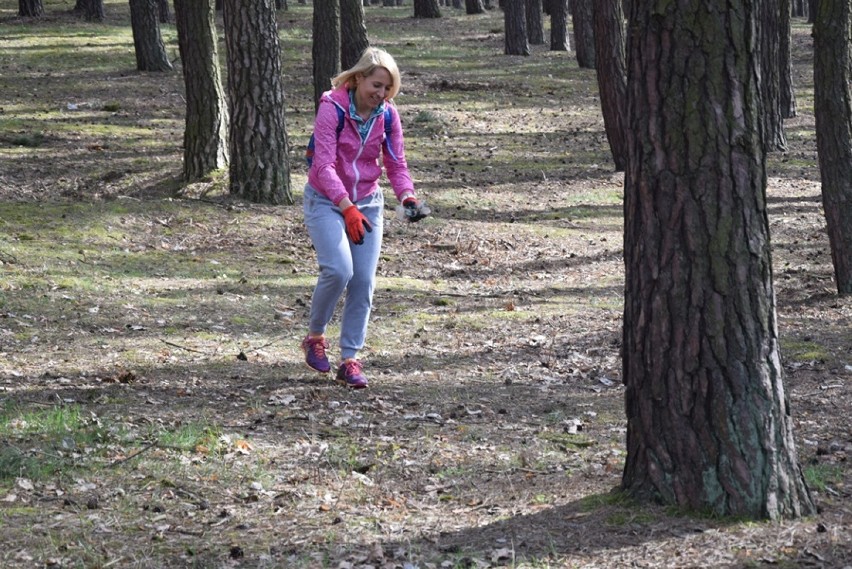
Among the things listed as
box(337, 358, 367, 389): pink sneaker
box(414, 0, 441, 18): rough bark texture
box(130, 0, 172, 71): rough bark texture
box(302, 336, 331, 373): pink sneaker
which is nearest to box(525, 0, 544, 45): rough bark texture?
box(414, 0, 441, 18): rough bark texture

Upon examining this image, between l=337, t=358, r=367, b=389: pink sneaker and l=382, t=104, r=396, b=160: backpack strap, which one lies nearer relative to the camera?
l=382, t=104, r=396, b=160: backpack strap

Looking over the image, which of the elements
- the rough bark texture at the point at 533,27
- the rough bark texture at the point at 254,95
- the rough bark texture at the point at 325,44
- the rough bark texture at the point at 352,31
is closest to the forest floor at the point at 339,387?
the rough bark texture at the point at 254,95

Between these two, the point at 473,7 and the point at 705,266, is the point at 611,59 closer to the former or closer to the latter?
the point at 705,266

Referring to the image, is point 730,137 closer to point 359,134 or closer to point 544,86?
point 359,134

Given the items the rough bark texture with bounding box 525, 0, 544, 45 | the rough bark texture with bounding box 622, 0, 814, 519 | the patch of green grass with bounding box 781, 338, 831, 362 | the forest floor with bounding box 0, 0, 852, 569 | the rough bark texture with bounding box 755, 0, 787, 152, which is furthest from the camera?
the rough bark texture with bounding box 525, 0, 544, 45

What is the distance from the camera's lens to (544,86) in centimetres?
2483

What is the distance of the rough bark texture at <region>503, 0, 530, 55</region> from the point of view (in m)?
28.5

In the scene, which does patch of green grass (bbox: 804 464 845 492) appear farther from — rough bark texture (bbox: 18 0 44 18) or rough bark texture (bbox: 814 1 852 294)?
rough bark texture (bbox: 18 0 44 18)

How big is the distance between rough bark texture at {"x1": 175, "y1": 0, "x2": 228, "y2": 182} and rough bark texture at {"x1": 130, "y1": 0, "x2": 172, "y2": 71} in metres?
8.96

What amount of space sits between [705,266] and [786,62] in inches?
700

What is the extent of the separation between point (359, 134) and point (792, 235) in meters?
9.25

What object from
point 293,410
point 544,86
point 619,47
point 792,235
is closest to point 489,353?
point 293,410

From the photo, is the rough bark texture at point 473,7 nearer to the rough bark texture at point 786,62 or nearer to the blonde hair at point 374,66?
the rough bark texture at point 786,62

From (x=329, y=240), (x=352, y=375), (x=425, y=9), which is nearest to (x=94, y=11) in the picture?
(x=425, y=9)
